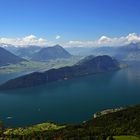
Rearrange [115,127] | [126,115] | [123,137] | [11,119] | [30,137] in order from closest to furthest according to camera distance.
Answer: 1. [123,137]
2. [30,137]
3. [115,127]
4. [126,115]
5. [11,119]

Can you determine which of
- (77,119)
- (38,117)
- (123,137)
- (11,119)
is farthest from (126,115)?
(11,119)

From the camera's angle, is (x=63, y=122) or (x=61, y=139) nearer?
(x=61, y=139)

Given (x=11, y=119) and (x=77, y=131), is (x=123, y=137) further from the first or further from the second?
(x=11, y=119)

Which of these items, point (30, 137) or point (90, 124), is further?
point (90, 124)

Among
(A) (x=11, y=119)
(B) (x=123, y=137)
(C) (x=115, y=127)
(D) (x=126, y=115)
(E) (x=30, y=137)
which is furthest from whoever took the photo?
(A) (x=11, y=119)

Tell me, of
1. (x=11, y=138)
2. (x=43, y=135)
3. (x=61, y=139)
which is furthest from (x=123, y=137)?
(x=11, y=138)

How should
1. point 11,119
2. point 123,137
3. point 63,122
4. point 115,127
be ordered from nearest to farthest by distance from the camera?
point 123,137, point 115,127, point 63,122, point 11,119

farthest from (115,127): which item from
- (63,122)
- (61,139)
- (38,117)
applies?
(38,117)

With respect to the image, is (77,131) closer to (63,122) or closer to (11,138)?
(11,138)

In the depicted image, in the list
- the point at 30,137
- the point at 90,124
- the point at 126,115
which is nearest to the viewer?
the point at 30,137
